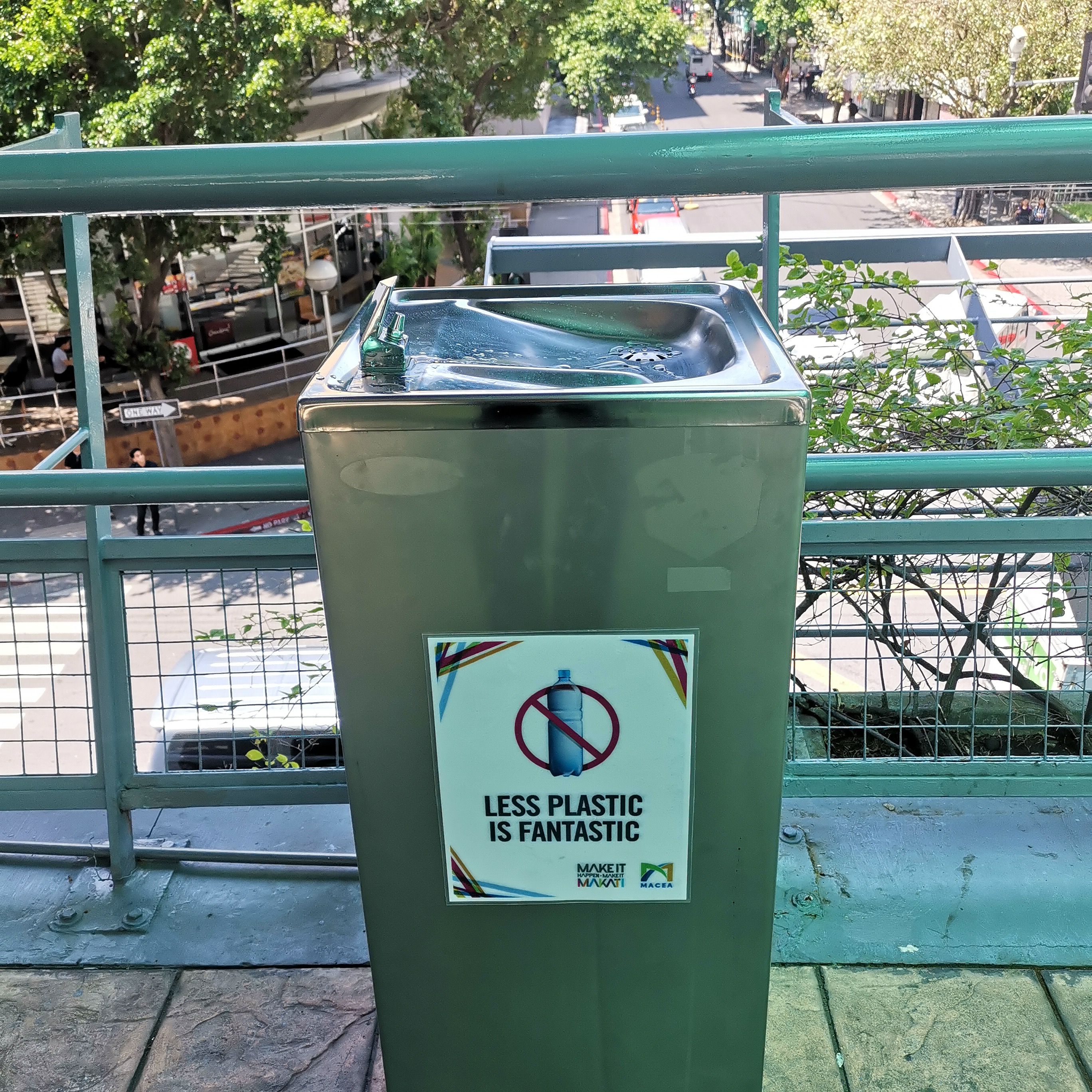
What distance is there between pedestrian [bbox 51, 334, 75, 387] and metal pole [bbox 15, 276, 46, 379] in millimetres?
187

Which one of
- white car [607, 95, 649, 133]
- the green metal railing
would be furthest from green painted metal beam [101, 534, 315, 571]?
white car [607, 95, 649, 133]

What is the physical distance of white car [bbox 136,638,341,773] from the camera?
244cm

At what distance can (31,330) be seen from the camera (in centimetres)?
1650

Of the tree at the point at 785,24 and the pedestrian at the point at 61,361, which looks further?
the tree at the point at 785,24

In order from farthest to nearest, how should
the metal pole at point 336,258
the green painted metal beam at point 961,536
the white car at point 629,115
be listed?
the white car at point 629,115, the metal pole at point 336,258, the green painted metal beam at point 961,536

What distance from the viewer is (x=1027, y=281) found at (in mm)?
6512

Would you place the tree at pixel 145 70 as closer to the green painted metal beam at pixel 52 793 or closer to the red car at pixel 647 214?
the red car at pixel 647 214

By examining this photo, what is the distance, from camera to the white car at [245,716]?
8.00ft

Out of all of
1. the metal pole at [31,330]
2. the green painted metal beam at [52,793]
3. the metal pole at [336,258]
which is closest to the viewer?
the green painted metal beam at [52,793]

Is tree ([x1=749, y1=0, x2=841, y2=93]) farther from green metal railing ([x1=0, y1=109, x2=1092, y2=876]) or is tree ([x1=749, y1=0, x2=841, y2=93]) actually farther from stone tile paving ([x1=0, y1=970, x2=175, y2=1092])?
stone tile paving ([x1=0, y1=970, x2=175, y2=1092])

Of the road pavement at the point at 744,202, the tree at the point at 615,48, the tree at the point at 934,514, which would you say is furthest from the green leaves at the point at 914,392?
the tree at the point at 615,48

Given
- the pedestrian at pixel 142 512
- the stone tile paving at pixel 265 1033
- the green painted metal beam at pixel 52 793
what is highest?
the green painted metal beam at pixel 52 793

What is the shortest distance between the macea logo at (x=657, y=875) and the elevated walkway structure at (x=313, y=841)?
64 cm

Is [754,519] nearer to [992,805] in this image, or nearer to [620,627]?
[620,627]
